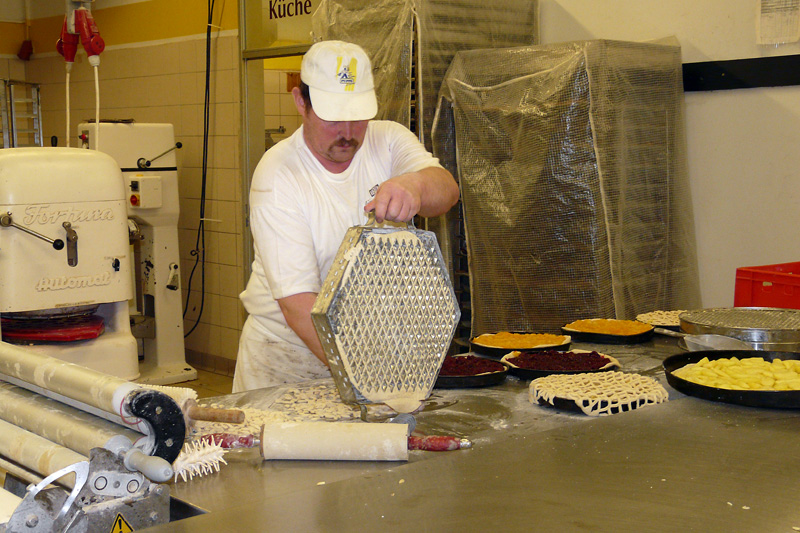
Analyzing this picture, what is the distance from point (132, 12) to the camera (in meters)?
5.99

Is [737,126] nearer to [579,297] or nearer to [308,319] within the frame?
[579,297]

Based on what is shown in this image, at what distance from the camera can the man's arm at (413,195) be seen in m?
1.54

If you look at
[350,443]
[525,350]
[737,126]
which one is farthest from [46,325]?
[737,126]

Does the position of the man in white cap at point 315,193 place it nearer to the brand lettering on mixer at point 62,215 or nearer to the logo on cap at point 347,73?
the logo on cap at point 347,73

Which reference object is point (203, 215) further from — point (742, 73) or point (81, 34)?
point (742, 73)

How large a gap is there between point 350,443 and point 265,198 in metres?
0.81

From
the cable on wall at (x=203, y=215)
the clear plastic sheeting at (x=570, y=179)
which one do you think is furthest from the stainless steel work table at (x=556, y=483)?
the cable on wall at (x=203, y=215)

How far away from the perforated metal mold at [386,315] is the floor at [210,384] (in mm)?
3676

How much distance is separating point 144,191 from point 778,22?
11.3 feet

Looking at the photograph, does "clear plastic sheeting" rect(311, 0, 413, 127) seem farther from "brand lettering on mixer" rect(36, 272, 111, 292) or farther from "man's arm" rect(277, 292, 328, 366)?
"man's arm" rect(277, 292, 328, 366)

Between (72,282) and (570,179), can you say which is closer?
(570,179)

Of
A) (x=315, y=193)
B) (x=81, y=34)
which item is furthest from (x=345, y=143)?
(x=81, y=34)

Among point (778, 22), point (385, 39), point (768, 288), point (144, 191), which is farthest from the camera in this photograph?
point (144, 191)

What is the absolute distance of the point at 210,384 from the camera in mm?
5273
